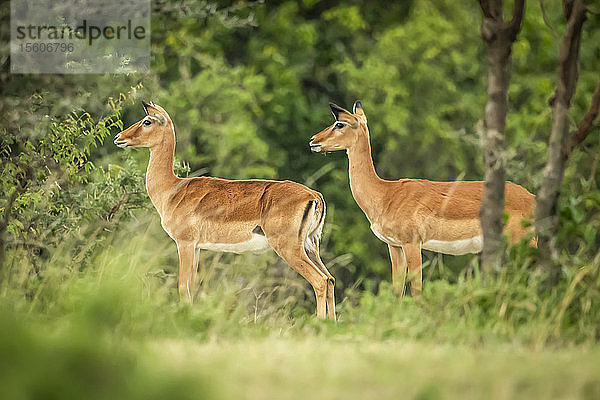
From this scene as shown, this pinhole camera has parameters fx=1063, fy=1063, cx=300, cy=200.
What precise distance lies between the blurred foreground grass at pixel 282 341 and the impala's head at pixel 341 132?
163 cm

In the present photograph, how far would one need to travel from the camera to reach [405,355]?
5.88 metres

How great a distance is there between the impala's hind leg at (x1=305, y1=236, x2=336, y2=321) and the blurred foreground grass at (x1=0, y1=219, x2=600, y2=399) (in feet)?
1.28

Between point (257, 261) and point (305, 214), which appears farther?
point (257, 261)

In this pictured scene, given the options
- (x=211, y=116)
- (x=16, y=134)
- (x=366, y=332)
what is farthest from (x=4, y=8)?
(x=211, y=116)

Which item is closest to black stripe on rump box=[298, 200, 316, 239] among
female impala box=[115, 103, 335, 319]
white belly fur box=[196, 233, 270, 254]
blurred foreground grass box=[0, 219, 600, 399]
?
female impala box=[115, 103, 335, 319]

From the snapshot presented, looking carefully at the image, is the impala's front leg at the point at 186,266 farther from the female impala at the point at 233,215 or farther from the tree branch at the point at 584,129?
the tree branch at the point at 584,129

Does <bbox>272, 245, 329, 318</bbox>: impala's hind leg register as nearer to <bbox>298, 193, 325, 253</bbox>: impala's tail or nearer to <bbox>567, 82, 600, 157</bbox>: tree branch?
<bbox>298, 193, 325, 253</bbox>: impala's tail

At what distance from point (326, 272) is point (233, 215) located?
102 cm

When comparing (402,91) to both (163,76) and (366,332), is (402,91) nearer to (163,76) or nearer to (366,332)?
(163,76)

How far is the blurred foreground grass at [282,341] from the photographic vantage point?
4574 millimetres

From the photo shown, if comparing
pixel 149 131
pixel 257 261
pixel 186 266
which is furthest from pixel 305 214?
pixel 257 261

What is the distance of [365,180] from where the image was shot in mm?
10352

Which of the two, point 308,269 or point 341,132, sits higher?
point 341,132

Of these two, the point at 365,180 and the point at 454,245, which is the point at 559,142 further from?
the point at 365,180
